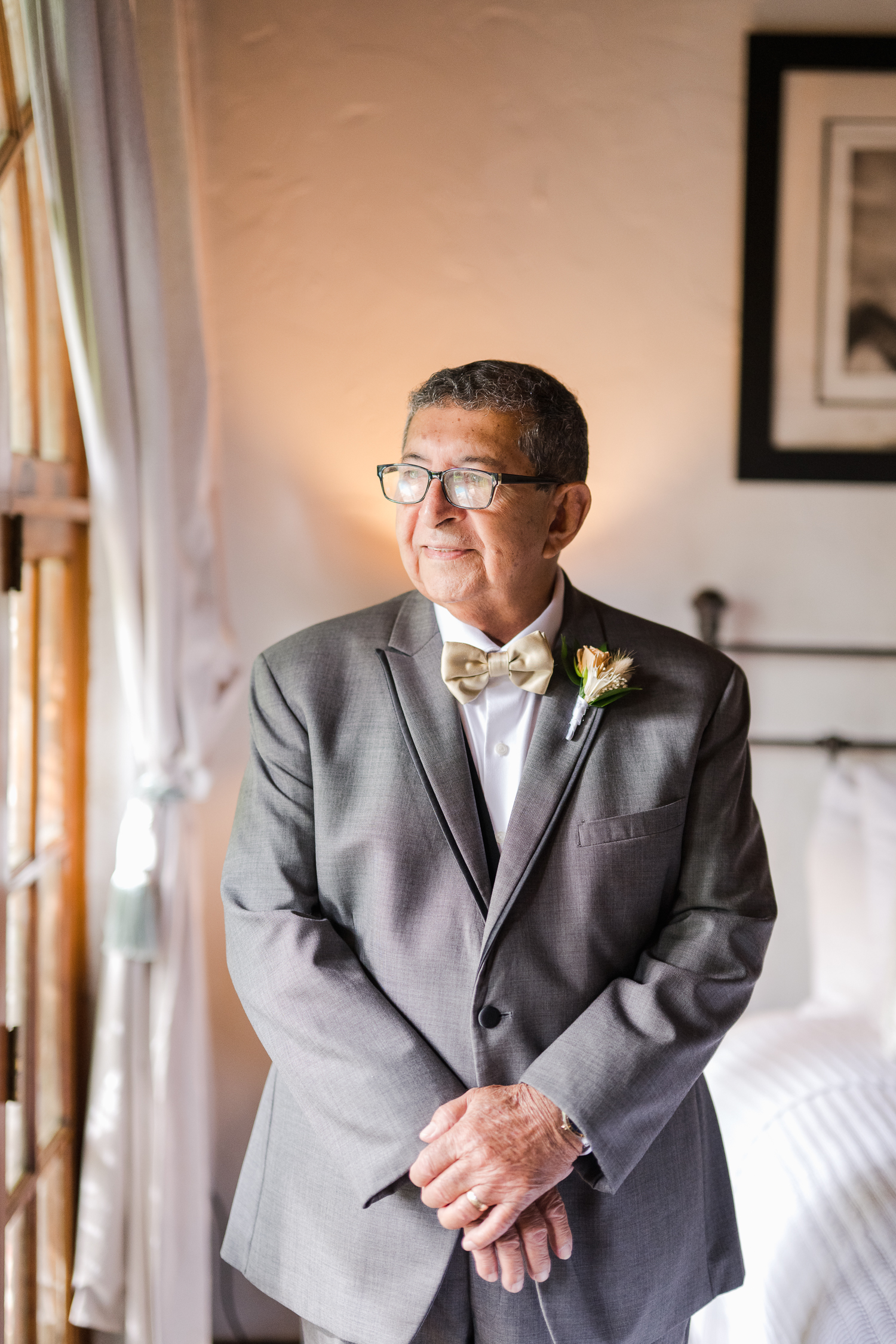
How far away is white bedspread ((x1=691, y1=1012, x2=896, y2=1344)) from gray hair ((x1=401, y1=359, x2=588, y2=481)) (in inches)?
51.1

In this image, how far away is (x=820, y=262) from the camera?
248cm

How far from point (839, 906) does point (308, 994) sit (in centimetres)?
157

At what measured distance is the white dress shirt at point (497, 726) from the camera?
→ 4.56 ft

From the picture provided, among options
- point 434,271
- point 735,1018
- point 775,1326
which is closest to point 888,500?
point 434,271

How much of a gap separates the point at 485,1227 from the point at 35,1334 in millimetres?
1278

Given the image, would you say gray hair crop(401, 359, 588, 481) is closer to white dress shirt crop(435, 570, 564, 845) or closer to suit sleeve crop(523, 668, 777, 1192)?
white dress shirt crop(435, 570, 564, 845)

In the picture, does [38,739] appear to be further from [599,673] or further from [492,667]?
[599,673]

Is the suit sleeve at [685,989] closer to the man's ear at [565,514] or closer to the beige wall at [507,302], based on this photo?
the man's ear at [565,514]

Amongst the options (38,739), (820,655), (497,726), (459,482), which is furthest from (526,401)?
(820,655)

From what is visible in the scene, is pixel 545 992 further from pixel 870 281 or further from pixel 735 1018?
pixel 870 281

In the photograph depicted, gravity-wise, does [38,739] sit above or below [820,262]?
below

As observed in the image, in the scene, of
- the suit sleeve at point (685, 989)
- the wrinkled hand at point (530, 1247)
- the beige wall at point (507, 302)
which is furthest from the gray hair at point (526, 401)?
the beige wall at point (507, 302)

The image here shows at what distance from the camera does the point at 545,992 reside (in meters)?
1.31

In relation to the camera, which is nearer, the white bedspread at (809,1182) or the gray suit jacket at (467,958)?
the gray suit jacket at (467,958)
